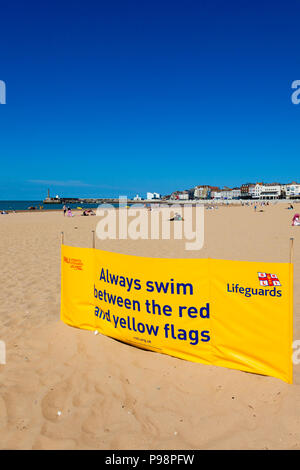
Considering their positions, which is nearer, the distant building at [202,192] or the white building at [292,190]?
the white building at [292,190]

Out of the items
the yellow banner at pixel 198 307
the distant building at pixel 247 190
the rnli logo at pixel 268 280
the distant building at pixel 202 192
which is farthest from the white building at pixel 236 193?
the rnli logo at pixel 268 280

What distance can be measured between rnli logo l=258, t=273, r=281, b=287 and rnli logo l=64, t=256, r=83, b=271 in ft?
9.18

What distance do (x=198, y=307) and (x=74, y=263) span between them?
2.24m

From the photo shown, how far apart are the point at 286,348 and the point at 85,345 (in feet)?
9.47

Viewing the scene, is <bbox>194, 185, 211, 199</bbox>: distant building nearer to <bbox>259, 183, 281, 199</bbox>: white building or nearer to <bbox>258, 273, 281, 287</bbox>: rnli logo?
<bbox>259, 183, 281, 199</bbox>: white building

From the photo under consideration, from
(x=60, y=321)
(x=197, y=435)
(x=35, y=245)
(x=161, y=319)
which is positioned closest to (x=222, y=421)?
(x=197, y=435)

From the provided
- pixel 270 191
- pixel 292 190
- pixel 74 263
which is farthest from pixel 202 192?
pixel 74 263

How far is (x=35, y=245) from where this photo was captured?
13867mm

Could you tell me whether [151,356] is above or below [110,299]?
below

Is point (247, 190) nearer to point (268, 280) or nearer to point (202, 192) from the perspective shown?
point (202, 192)

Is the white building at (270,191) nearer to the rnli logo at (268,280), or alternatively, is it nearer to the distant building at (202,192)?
the distant building at (202,192)

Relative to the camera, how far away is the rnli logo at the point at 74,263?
4293mm

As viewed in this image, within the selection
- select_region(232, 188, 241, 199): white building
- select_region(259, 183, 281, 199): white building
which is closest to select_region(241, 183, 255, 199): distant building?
select_region(232, 188, 241, 199): white building

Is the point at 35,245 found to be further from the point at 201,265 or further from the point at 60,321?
the point at 201,265
